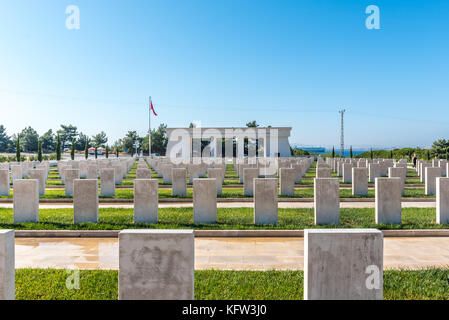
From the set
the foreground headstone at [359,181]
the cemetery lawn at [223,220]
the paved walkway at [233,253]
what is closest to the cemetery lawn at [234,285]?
the paved walkway at [233,253]

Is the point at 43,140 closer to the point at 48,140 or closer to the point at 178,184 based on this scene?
the point at 48,140

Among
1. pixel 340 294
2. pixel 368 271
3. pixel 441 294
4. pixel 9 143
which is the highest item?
pixel 9 143

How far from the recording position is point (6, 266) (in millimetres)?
3459

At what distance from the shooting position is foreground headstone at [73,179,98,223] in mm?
9086

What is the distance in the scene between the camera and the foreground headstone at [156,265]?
3371 millimetres

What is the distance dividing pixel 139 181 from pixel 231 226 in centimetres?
275

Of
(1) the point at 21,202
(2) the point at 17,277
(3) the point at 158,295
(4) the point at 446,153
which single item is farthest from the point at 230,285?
(4) the point at 446,153

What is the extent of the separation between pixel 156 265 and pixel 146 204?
236 inches

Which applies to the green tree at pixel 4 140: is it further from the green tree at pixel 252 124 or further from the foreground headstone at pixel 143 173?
the foreground headstone at pixel 143 173

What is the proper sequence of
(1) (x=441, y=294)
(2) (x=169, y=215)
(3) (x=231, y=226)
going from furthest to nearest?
(2) (x=169, y=215)
(3) (x=231, y=226)
(1) (x=441, y=294)

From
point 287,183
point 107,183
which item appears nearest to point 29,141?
point 107,183

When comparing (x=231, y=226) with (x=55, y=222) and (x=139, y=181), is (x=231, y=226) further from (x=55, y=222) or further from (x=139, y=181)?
(x=55, y=222)

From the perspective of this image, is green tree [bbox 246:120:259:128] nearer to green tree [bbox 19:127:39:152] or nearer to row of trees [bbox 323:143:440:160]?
row of trees [bbox 323:143:440:160]

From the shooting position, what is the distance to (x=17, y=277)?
5.23 m
